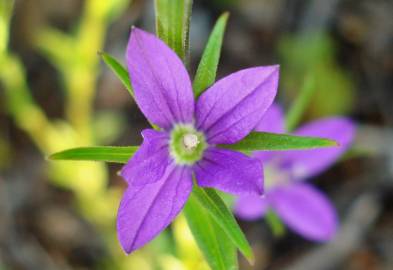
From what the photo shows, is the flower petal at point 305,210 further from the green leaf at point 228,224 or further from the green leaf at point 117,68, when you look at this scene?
the green leaf at point 117,68

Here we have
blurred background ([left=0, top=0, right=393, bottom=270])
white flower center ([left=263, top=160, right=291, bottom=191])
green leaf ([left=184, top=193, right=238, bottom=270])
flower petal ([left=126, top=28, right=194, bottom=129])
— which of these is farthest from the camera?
blurred background ([left=0, top=0, right=393, bottom=270])

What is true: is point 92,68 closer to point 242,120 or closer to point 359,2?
point 242,120

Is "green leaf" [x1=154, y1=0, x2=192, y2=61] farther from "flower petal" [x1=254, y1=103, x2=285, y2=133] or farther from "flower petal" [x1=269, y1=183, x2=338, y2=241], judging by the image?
"flower petal" [x1=269, y1=183, x2=338, y2=241]

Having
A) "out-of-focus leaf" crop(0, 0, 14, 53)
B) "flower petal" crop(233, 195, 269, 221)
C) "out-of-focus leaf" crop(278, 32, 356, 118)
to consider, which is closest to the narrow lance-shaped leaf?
"out-of-focus leaf" crop(0, 0, 14, 53)

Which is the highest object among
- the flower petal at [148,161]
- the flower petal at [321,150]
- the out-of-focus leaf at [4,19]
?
the out-of-focus leaf at [4,19]

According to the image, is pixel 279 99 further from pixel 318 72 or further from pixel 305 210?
pixel 305 210

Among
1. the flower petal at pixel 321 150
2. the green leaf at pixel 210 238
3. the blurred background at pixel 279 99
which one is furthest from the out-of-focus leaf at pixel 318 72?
the green leaf at pixel 210 238

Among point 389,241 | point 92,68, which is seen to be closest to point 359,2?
point 389,241
